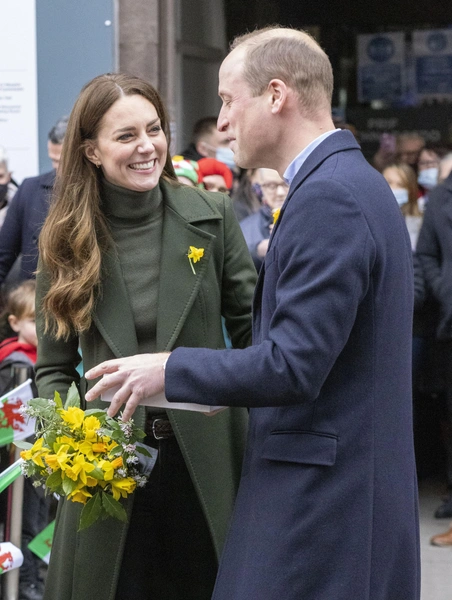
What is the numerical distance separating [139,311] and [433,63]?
30.3ft

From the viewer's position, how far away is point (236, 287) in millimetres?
3078

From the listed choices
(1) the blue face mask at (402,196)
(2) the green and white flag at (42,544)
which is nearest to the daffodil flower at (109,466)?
(2) the green and white flag at (42,544)

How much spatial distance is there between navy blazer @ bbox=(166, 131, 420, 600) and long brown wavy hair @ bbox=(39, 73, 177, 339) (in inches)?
29.9

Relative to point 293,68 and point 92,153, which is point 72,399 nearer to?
point 92,153

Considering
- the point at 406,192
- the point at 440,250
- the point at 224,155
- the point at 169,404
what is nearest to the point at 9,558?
the point at 169,404

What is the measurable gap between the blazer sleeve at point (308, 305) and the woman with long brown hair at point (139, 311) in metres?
0.83

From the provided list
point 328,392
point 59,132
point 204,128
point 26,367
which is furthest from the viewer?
point 204,128

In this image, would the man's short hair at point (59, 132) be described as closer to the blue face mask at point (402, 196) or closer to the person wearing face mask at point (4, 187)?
the person wearing face mask at point (4, 187)

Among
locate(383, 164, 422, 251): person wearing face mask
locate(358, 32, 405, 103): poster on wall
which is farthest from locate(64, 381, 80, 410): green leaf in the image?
locate(358, 32, 405, 103): poster on wall

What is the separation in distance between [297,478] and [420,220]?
14.5 ft

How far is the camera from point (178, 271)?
2.97 metres

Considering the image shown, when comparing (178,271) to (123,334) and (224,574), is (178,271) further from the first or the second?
(224,574)

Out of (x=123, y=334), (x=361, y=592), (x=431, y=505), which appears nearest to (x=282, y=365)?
(x=361, y=592)

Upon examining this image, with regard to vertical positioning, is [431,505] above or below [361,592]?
below
